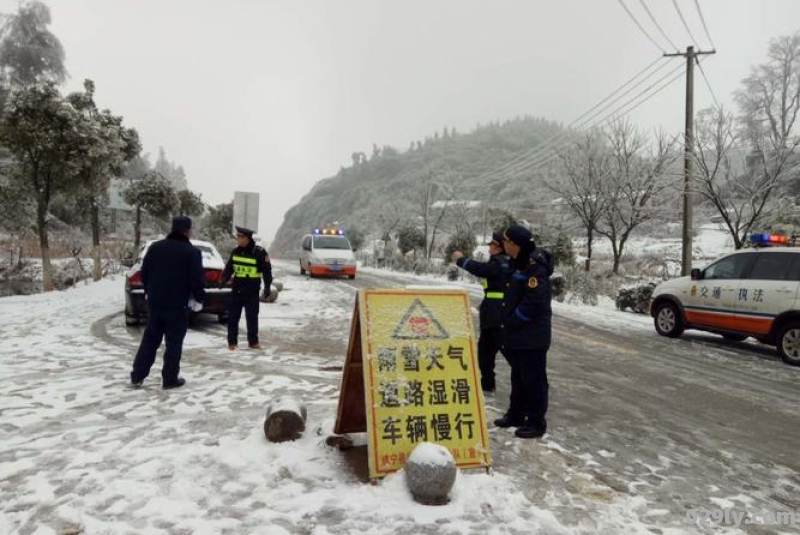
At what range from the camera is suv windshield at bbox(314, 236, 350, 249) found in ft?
75.5

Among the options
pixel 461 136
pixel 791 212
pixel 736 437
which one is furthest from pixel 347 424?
pixel 461 136

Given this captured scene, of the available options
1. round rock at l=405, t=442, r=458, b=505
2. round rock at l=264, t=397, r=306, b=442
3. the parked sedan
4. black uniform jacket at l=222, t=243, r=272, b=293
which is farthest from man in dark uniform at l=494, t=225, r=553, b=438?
the parked sedan

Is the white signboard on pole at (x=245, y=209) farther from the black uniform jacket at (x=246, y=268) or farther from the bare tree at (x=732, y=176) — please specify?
the bare tree at (x=732, y=176)

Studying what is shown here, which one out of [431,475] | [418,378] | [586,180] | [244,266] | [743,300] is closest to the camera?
[431,475]

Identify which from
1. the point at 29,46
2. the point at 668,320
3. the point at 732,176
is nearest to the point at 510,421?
the point at 668,320

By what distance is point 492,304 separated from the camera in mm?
5367

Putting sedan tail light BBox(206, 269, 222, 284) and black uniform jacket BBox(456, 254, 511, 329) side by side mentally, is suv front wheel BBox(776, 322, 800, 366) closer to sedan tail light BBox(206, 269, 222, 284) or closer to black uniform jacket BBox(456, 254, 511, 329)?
black uniform jacket BBox(456, 254, 511, 329)

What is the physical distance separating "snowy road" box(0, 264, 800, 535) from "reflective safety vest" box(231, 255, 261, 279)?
1.13 m

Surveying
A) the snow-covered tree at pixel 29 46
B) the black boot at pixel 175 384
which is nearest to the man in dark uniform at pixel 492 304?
the black boot at pixel 175 384

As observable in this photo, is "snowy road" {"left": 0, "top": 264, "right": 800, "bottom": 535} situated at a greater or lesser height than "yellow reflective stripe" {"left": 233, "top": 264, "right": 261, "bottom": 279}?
lesser

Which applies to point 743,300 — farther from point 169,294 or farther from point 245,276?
point 169,294

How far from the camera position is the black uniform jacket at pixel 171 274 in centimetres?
532

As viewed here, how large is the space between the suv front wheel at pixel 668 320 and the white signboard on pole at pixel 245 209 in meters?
11.1

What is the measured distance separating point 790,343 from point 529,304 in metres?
6.48
